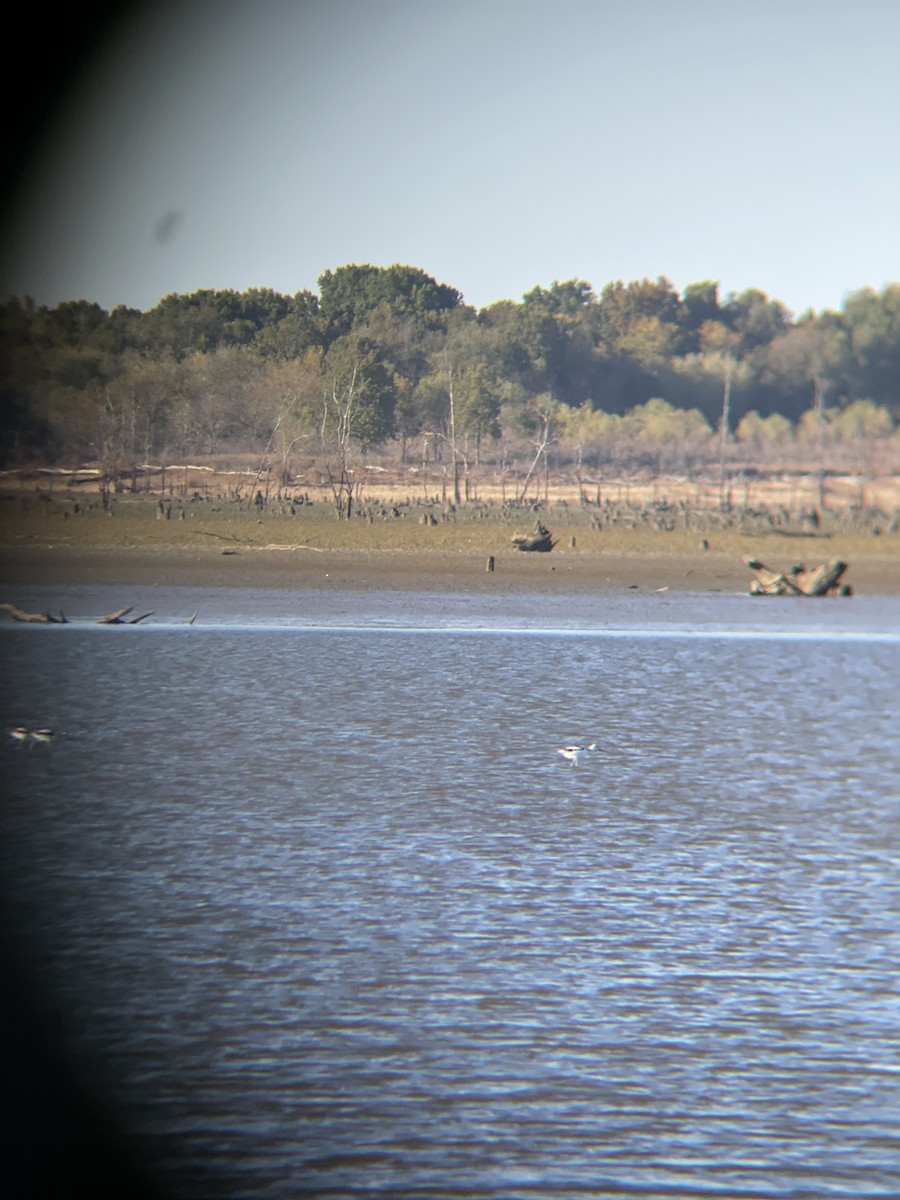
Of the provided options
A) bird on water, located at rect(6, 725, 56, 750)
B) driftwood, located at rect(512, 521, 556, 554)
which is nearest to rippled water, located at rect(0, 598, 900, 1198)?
bird on water, located at rect(6, 725, 56, 750)

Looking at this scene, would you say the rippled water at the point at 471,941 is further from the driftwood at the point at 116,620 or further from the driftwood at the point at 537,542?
the driftwood at the point at 537,542

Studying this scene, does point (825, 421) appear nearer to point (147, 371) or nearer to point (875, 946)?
point (147, 371)

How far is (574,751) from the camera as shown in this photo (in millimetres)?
11445

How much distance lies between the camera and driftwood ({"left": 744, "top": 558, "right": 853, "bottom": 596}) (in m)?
28.6

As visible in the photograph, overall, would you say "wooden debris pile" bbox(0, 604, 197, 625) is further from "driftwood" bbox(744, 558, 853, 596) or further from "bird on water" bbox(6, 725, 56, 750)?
"driftwood" bbox(744, 558, 853, 596)

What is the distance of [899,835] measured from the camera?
897 cm

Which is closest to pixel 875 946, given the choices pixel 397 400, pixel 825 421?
pixel 825 421

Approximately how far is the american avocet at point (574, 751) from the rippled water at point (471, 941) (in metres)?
0.19

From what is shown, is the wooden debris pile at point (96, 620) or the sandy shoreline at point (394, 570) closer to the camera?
the wooden debris pile at point (96, 620)

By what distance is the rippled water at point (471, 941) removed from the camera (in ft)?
15.0

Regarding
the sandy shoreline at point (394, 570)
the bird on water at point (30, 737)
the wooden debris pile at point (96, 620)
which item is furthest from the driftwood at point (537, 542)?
the bird on water at point (30, 737)

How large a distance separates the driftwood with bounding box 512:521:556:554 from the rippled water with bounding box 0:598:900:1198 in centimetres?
1970

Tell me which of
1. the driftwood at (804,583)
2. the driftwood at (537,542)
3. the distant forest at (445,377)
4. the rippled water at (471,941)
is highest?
the distant forest at (445,377)

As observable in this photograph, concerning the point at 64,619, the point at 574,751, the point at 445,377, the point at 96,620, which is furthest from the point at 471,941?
the point at 445,377
